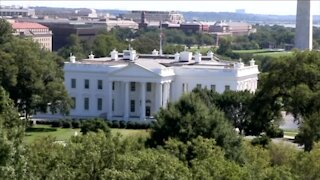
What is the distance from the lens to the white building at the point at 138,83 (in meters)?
89.6

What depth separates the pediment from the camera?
88.9 meters

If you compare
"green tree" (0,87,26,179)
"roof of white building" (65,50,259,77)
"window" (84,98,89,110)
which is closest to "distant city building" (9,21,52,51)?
"roof of white building" (65,50,259,77)

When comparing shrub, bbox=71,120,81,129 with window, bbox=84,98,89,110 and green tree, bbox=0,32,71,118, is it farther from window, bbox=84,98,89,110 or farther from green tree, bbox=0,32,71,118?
window, bbox=84,98,89,110

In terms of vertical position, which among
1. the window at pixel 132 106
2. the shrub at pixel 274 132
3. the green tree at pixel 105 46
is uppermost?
the green tree at pixel 105 46

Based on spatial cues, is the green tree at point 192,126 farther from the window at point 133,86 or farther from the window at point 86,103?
the window at point 86,103

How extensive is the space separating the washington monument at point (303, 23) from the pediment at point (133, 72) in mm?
94425

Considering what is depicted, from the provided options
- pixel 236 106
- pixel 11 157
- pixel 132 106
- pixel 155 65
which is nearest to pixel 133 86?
pixel 132 106

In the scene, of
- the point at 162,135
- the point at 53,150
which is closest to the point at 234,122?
the point at 162,135

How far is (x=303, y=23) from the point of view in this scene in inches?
7126

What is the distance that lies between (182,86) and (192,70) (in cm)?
198

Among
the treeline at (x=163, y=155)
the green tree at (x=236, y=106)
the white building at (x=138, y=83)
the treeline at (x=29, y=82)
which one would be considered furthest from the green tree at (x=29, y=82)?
the treeline at (x=163, y=155)

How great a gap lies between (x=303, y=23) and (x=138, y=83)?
9637cm

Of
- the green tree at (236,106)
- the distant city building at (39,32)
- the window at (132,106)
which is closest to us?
the green tree at (236,106)

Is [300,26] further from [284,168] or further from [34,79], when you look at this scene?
[284,168]
